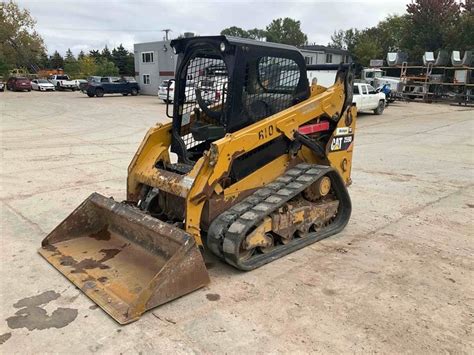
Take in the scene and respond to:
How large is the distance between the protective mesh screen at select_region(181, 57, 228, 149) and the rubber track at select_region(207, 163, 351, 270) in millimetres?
1060

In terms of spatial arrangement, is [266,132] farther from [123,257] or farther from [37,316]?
[37,316]

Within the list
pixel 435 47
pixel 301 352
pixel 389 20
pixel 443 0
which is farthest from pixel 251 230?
pixel 389 20

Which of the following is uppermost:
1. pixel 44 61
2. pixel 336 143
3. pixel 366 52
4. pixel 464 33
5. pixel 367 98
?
pixel 464 33

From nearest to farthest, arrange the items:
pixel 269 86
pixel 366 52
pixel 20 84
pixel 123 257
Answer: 1. pixel 123 257
2. pixel 269 86
3. pixel 20 84
4. pixel 366 52

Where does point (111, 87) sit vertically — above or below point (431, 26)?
below

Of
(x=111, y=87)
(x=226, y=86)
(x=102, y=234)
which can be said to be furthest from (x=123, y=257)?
(x=111, y=87)

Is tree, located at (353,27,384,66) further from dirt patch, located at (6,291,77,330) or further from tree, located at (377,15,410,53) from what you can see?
dirt patch, located at (6,291,77,330)

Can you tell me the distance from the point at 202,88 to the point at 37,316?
9.48 feet

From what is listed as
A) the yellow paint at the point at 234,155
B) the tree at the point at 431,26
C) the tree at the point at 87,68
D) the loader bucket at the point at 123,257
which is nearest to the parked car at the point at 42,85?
the tree at the point at 87,68

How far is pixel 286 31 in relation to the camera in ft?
→ 308

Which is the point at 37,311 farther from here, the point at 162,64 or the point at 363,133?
the point at 162,64

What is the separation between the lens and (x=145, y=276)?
3988mm

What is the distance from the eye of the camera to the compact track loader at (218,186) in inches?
157

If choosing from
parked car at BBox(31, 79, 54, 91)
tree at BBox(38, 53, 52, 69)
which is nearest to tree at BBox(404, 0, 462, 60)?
parked car at BBox(31, 79, 54, 91)
